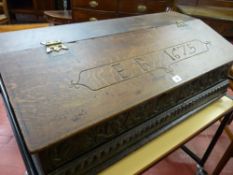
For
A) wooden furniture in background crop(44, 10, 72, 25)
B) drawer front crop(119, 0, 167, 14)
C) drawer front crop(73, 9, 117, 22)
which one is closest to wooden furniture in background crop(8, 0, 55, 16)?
wooden furniture in background crop(44, 10, 72, 25)

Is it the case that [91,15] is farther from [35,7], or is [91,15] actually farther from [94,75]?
[35,7]

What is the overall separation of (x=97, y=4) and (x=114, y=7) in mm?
150

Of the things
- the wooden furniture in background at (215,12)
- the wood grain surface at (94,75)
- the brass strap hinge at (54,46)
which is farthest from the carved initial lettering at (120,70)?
the wooden furniture in background at (215,12)

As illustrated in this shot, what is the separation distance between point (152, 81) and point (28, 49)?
0.45 meters

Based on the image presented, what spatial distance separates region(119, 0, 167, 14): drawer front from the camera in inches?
70.0

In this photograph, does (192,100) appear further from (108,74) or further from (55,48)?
(55,48)

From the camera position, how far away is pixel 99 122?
56 cm

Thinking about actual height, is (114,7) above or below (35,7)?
above

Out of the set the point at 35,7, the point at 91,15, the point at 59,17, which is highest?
the point at 91,15

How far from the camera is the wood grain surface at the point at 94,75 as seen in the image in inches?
20.8

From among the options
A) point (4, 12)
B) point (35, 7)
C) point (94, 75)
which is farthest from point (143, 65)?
point (35, 7)

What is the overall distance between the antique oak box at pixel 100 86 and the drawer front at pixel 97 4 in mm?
815

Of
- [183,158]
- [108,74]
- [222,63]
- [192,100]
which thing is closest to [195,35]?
[222,63]

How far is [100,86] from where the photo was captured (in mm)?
653
